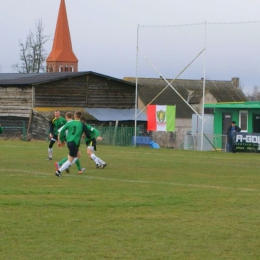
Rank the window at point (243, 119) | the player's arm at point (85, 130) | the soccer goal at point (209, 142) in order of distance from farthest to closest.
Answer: the window at point (243, 119) < the soccer goal at point (209, 142) < the player's arm at point (85, 130)

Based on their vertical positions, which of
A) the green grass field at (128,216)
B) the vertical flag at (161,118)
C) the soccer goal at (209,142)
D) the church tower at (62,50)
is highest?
the church tower at (62,50)

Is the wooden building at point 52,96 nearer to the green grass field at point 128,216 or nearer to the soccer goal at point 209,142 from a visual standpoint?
the soccer goal at point 209,142

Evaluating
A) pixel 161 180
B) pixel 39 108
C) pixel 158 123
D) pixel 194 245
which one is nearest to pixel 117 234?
pixel 194 245

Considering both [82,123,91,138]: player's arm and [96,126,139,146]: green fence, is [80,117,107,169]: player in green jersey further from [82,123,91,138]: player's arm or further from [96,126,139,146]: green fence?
[96,126,139,146]: green fence

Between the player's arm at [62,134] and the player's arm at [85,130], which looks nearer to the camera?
the player's arm at [62,134]

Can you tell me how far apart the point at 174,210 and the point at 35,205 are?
2.56 metres

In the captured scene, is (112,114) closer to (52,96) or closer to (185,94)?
(52,96)

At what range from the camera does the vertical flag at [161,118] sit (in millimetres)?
40469

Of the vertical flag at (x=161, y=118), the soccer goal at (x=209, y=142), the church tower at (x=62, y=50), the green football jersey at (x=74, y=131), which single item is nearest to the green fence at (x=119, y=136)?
the vertical flag at (x=161, y=118)

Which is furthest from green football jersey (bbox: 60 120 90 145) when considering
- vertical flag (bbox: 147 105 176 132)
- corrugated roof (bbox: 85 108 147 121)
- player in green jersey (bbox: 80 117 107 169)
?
corrugated roof (bbox: 85 108 147 121)

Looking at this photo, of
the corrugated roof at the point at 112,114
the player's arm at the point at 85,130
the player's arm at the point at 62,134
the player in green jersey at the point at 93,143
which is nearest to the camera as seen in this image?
the player's arm at the point at 62,134

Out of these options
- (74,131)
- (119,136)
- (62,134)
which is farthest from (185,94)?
(74,131)

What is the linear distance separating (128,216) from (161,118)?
29.0 m

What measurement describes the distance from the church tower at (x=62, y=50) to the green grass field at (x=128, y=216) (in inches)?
3896
